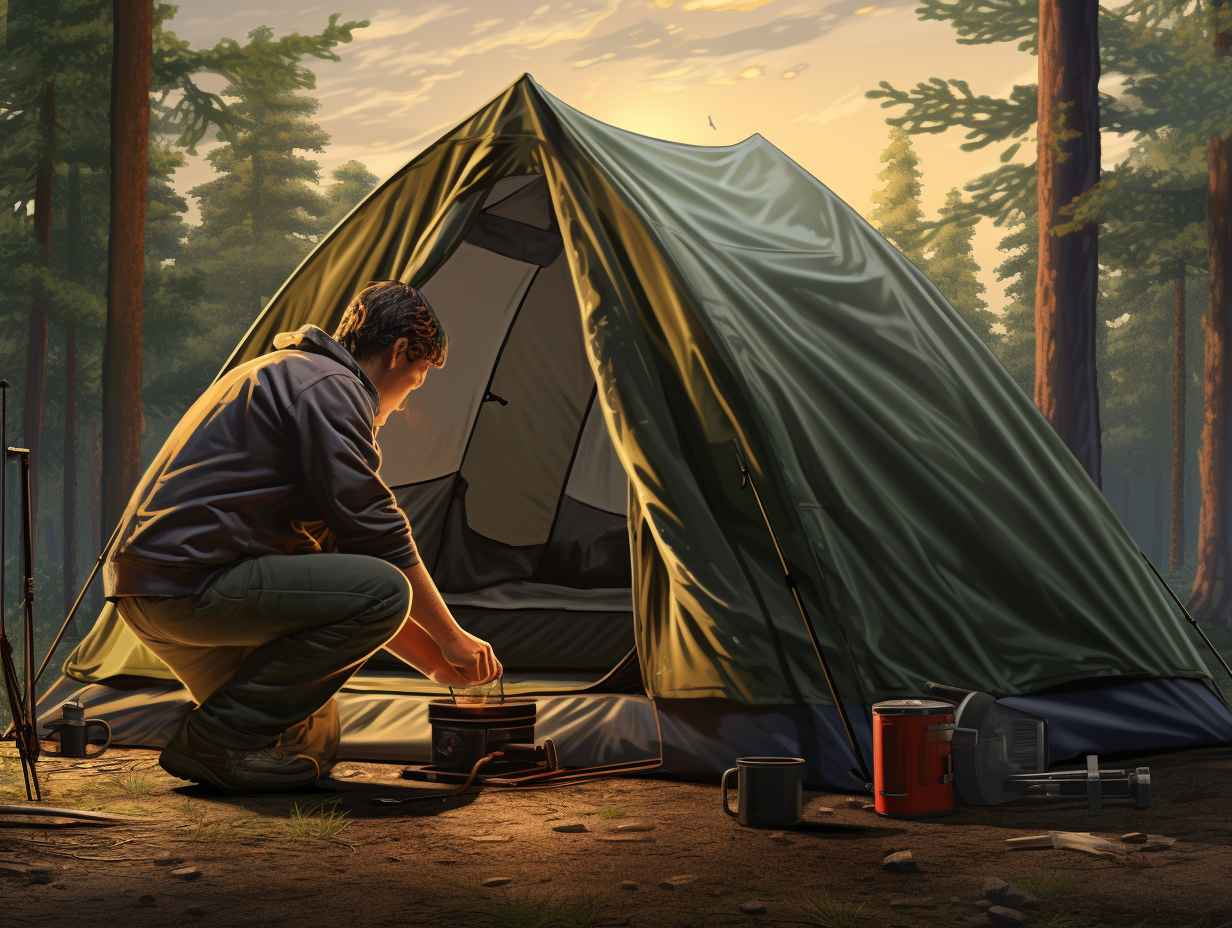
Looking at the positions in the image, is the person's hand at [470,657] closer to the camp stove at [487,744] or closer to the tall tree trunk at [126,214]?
the camp stove at [487,744]

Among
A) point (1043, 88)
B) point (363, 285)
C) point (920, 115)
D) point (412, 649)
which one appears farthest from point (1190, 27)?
point (412, 649)

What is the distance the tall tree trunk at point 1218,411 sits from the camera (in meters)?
16.1

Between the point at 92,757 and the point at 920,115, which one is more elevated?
the point at 920,115

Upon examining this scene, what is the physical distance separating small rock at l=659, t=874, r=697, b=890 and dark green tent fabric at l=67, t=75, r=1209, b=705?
1283 millimetres

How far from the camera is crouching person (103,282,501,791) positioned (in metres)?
4.40

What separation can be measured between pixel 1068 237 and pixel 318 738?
29.5ft

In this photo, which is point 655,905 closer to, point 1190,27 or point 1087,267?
point 1087,267

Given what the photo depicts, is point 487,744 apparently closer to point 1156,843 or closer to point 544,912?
point 544,912

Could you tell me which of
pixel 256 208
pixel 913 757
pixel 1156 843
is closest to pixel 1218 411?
pixel 913 757

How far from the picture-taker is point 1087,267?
1218cm

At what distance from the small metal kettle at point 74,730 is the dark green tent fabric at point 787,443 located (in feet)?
1.36

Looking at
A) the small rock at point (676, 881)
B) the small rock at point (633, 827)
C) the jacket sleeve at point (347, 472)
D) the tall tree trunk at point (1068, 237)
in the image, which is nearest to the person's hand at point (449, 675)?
the jacket sleeve at point (347, 472)

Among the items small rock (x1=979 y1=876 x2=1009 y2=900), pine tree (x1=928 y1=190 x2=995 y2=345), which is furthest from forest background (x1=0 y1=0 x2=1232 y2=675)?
pine tree (x1=928 y1=190 x2=995 y2=345)

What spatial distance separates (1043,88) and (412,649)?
29.9ft
